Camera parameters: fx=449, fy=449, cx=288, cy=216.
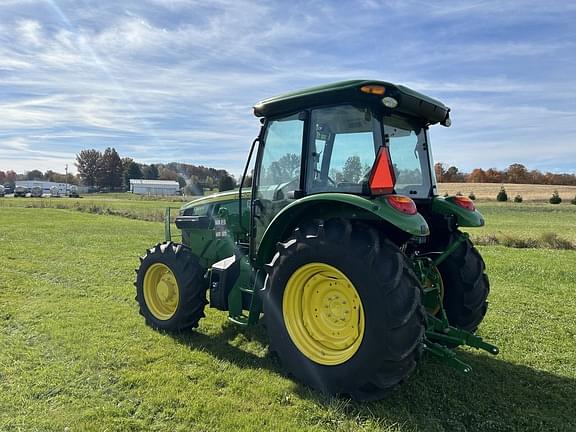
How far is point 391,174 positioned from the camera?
3648 millimetres

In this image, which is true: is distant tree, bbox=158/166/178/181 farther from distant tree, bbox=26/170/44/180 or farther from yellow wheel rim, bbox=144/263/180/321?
yellow wheel rim, bbox=144/263/180/321

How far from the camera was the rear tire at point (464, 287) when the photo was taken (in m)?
4.71

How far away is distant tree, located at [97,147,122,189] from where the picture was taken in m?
105

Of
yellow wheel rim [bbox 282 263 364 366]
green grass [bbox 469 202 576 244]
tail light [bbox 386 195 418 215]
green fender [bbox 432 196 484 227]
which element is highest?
tail light [bbox 386 195 418 215]

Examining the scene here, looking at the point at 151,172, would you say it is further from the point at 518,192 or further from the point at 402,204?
the point at 402,204

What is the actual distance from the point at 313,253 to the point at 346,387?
1.09 m

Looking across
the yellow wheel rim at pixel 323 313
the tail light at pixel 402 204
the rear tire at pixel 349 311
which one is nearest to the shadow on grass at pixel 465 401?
the rear tire at pixel 349 311

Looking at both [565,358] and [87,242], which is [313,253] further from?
[87,242]

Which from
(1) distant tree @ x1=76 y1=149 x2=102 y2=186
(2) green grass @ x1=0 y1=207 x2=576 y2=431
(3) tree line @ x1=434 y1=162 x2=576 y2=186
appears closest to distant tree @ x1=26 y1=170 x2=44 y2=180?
(1) distant tree @ x1=76 y1=149 x2=102 y2=186

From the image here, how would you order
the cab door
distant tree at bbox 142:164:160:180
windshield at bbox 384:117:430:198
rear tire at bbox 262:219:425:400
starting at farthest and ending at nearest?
distant tree at bbox 142:164:160:180, the cab door, windshield at bbox 384:117:430:198, rear tire at bbox 262:219:425:400

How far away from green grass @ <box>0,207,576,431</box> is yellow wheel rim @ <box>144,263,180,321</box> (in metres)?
0.30

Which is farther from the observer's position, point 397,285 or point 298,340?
point 298,340

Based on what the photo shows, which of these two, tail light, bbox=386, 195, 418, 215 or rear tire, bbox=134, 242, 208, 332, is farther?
rear tire, bbox=134, 242, 208, 332

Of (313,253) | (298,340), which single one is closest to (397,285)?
(313,253)
